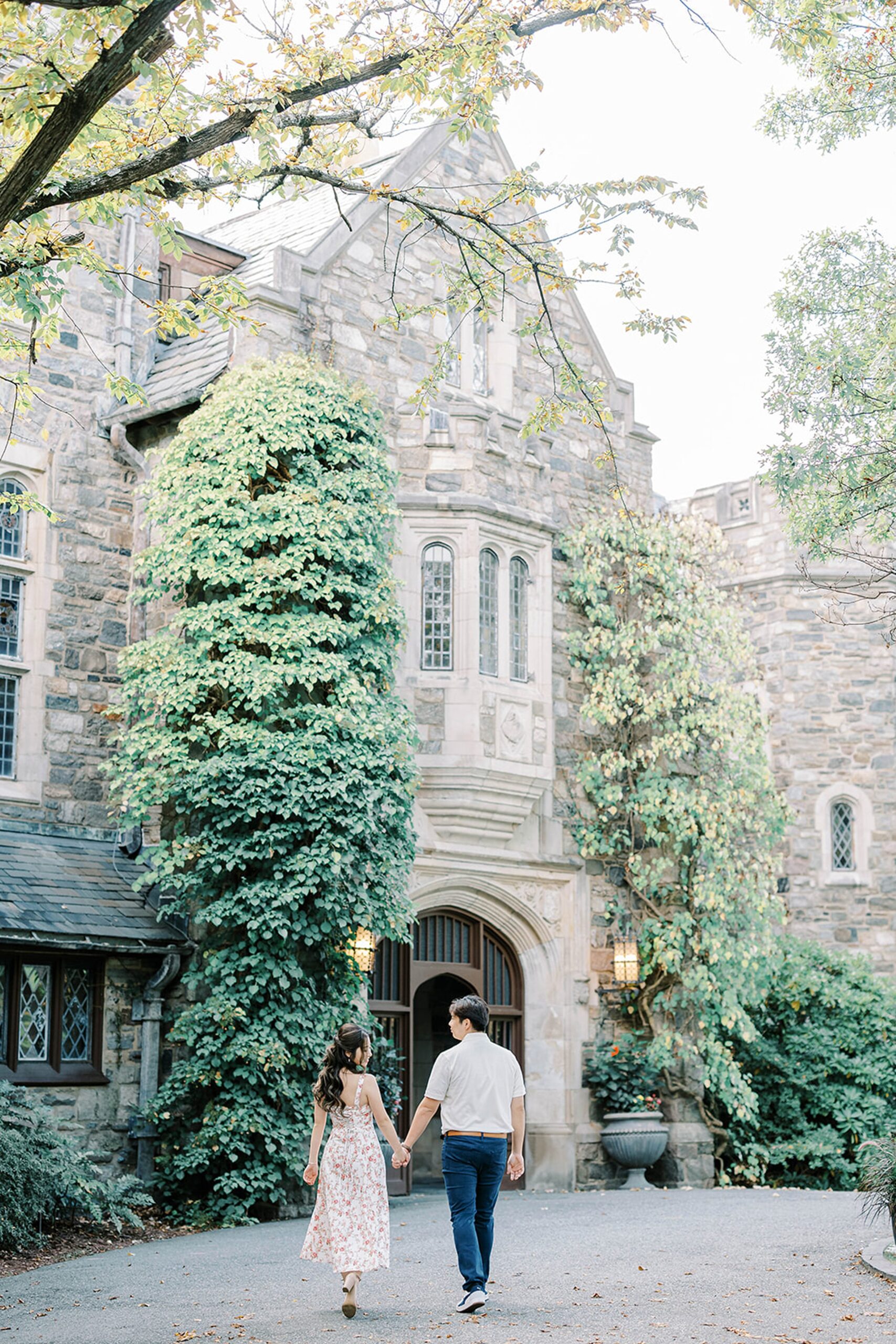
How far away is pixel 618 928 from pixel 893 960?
6.41 m

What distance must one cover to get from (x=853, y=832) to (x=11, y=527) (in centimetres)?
1239

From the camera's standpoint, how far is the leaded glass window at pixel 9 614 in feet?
44.9

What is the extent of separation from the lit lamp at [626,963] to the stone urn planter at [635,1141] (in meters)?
1.24

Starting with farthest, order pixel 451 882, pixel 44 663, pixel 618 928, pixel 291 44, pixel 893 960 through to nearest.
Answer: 1. pixel 893 960
2. pixel 618 928
3. pixel 451 882
4. pixel 44 663
5. pixel 291 44

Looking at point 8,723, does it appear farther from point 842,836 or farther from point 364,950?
point 842,836

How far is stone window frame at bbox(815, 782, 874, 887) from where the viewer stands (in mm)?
21234

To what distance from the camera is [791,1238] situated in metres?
10.3

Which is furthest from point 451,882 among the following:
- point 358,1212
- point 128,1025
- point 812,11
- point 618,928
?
point 812,11

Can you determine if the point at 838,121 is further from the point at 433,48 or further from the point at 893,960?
the point at 893,960

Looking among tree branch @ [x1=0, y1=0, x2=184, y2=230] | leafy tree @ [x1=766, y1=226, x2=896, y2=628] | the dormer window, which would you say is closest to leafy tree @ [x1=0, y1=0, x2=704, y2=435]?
tree branch @ [x1=0, y1=0, x2=184, y2=230]

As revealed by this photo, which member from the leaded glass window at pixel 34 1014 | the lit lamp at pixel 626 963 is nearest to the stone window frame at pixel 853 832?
the lit lamp at pixel 626 963

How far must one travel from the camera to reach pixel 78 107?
629 centimetres

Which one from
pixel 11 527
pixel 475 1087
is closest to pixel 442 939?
pixel 11 527

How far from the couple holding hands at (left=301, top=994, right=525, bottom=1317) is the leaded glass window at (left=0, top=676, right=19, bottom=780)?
6.28 metres
